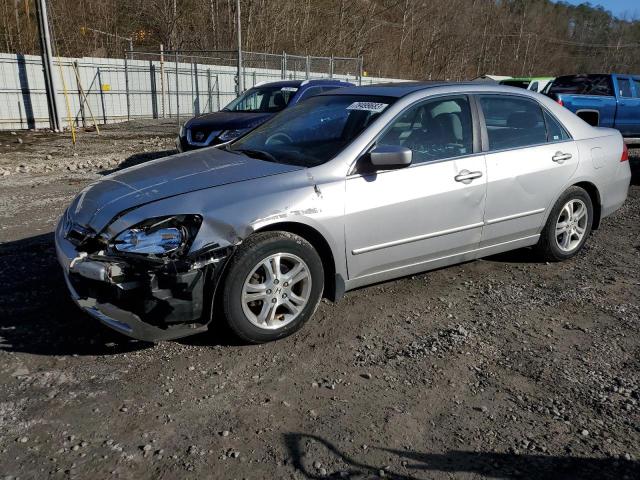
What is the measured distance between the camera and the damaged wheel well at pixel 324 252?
11.9 feet

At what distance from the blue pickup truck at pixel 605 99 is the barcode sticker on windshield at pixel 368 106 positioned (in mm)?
9757

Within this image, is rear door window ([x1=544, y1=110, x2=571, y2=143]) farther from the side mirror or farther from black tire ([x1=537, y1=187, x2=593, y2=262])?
the side mirror

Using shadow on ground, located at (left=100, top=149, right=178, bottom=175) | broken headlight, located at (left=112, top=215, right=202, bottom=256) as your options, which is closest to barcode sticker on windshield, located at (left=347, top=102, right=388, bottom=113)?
broken headlight, located at (left=112, top=215, right=202, bottom=256)

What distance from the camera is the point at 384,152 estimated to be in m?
3.81

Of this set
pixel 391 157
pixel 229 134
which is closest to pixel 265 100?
pixel 229 134

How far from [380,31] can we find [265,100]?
42071 mm

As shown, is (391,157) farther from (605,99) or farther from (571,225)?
(605,99)

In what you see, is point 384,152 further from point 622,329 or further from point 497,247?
point 622,329

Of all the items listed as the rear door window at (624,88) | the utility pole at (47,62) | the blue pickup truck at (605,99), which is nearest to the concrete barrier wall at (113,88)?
the utility pole at (47,62)

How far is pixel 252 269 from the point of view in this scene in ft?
11.2

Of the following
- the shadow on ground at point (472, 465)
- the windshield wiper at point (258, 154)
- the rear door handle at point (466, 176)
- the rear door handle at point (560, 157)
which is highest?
the windshield wiper at point (258, 154)

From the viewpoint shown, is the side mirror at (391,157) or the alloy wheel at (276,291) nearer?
the alloy wheel at (276,291)

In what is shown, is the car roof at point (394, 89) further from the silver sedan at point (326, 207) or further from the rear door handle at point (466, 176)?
the rear door handle at point (466, 176)

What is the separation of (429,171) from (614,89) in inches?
436
